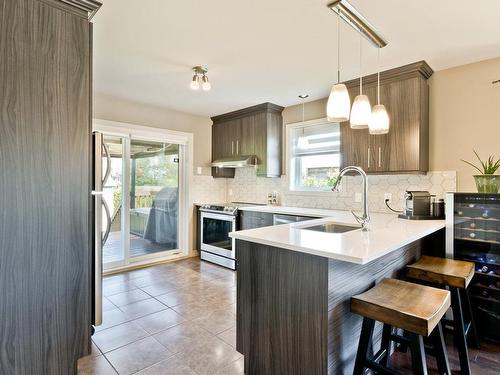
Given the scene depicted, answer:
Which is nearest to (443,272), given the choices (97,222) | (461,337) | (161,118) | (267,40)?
(461,337)

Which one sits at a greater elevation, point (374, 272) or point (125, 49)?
point (125, 49)

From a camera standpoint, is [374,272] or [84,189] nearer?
[84,189]

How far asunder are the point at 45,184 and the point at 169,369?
4.71ft

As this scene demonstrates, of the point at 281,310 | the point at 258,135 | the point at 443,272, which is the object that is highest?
the point at 258,135

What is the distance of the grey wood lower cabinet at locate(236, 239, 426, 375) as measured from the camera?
147 cm

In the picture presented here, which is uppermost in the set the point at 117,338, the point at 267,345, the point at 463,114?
the point at 463,114

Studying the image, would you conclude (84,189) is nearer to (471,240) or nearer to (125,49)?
(125,49)

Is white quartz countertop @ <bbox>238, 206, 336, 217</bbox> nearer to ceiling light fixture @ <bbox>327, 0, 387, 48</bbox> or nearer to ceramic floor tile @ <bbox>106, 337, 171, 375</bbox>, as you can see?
ceiling light fixture @ <bbox>327, 0, 387, 48</bbox>

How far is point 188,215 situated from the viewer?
15.4 ft

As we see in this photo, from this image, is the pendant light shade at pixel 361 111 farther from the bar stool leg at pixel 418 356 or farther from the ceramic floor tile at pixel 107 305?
the ceramic floor tile at pixel 107 305

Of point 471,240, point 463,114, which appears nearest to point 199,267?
point 471,240

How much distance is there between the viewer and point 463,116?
2.76 m

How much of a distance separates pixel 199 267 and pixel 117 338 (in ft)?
6.26

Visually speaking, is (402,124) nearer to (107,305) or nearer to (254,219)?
(254,219)
